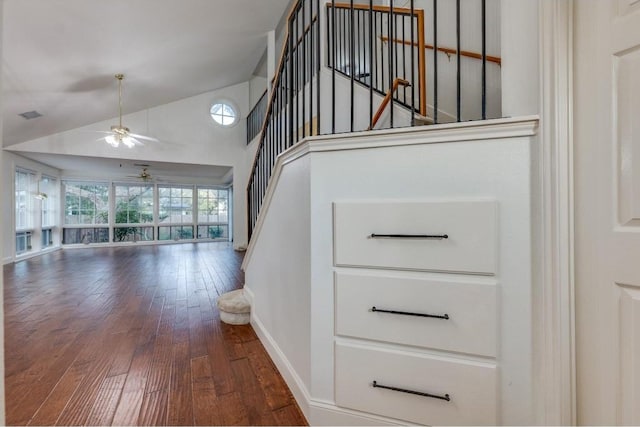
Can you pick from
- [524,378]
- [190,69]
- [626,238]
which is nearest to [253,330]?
[524,378]

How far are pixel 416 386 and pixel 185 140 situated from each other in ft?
23.6

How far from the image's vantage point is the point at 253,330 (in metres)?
2.46

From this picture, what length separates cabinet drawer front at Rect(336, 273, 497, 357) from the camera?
1.12 meters

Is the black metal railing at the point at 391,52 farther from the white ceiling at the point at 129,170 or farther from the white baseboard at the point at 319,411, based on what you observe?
the white ceiling at the point at 129,170

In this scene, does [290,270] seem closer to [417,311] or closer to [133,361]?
[417,311]

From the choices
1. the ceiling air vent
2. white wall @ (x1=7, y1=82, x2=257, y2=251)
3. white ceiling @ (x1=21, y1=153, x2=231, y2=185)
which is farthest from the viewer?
white ceiling @ (x1=21, y1=153, x2=231, y2=185)

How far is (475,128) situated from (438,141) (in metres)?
0.14

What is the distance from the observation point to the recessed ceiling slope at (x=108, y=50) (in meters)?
3.01

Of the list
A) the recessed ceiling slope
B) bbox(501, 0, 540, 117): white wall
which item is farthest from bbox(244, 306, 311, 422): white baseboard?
the recessed ceiling slope

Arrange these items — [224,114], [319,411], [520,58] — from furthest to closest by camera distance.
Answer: [224,114] → [319,411] → [520,58]

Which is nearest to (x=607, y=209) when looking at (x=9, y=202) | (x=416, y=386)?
(x=416, y=386)

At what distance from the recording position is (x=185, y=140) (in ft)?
22.7

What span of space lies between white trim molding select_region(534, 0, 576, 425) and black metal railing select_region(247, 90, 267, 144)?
18.7ft

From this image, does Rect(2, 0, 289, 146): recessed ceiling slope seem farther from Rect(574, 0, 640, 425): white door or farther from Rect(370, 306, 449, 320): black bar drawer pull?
Rect(574, 0, 640, 425): white door
